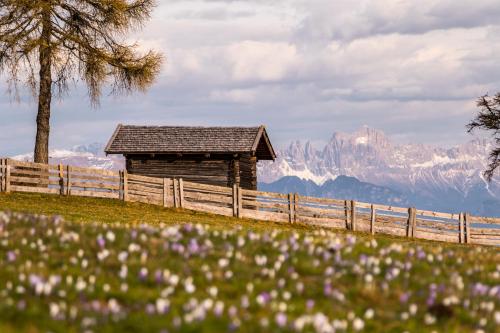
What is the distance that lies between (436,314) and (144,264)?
321 centimetres

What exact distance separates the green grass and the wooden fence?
24.1 m

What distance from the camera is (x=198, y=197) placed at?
3503cm

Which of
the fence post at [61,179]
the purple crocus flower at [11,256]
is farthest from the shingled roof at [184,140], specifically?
the purple crocus flower at [11,256]

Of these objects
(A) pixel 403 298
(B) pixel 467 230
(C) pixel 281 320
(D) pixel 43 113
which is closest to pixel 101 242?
(C) pixel 281 320

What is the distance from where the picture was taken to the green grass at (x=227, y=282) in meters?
6.37

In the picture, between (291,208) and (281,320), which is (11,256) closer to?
(281,320)

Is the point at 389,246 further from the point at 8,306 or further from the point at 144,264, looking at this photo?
the point at 8,306

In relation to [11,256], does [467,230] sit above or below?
below

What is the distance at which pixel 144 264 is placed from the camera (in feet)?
26.7

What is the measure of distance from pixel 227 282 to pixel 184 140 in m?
36.2

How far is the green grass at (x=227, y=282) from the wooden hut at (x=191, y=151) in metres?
31.8

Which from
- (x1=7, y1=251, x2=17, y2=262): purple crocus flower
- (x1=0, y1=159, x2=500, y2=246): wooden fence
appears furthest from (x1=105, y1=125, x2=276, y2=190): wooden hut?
(x1=7, y1=251, x2=17, y2=262): purple crocus flower

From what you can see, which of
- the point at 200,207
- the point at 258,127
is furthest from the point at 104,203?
the point at 258,127

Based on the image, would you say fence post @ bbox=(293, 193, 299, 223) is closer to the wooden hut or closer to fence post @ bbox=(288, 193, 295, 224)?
fence post @ bbox=(288, 193, 295, 224)
